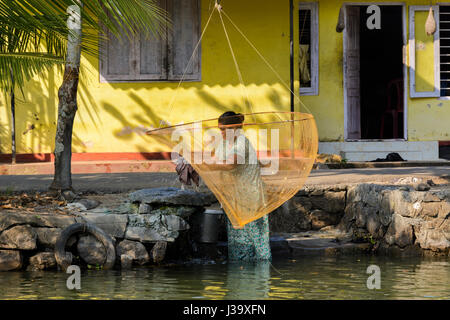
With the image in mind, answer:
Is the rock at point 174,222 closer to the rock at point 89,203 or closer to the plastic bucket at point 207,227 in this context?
the plastic bucket at point 207,227

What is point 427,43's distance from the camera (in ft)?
49.7

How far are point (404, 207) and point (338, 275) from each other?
6.60ft

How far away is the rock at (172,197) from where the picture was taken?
9.42 m

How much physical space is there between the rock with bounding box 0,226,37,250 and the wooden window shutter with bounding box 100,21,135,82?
5.68 metres

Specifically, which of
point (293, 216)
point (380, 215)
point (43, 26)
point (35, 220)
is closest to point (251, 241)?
point (293, 216)

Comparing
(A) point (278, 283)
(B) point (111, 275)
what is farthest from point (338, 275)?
(B) point (111, 275)

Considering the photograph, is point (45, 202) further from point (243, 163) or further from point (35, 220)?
point (243, 163)

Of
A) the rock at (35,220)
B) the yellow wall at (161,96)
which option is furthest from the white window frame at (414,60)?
the rock at (35,220)

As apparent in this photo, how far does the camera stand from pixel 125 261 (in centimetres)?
890

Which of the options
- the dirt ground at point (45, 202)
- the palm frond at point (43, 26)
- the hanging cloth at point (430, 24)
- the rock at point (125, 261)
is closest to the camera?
the palm frond at point (43, 26)

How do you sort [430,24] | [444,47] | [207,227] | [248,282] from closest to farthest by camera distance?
[248,282] < [207,227] < [430,24] < [444,47]

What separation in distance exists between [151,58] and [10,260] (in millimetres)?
6299

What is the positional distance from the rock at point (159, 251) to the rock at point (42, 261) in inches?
48.0

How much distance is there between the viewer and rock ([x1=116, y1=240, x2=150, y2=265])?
8.97 metres
